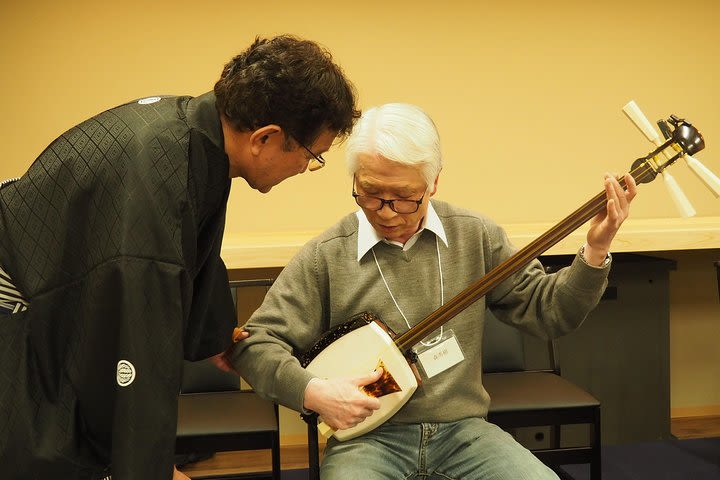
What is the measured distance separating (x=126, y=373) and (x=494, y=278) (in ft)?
2.93

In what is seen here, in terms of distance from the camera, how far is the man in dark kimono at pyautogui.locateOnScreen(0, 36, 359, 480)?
1.25m

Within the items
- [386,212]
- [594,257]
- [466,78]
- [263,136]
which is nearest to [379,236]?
[386,212]

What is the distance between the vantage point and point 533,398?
2488 millimetres

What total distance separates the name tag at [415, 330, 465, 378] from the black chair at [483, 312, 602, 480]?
0.57m

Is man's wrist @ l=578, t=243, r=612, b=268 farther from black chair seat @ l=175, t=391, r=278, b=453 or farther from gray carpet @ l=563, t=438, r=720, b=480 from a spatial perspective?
gray carpet @ l=563, t=438, r=720, b=480

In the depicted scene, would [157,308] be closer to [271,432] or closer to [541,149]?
[271,432]

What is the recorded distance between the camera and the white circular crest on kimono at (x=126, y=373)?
125 cm

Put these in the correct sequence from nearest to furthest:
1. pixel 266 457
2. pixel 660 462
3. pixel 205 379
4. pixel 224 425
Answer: pixel 224 425, pixel 205 379, pixel 660 462, pixel 266 457

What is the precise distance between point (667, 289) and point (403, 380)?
205 centimetres

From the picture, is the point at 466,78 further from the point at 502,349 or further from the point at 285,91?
the point at 285,91

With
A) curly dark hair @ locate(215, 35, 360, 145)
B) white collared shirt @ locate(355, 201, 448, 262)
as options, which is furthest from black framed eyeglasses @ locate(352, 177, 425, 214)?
curly dark hair @ locate(215, 35, 360, 145)

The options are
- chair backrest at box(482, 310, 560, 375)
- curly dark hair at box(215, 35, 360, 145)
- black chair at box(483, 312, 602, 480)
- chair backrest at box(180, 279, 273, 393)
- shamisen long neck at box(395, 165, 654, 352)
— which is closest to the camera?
curly dark hair at box(215, 35, 360, 145)

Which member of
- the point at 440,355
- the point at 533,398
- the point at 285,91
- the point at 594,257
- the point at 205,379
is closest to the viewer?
the point at 285,91

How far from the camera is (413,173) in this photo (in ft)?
6.02
